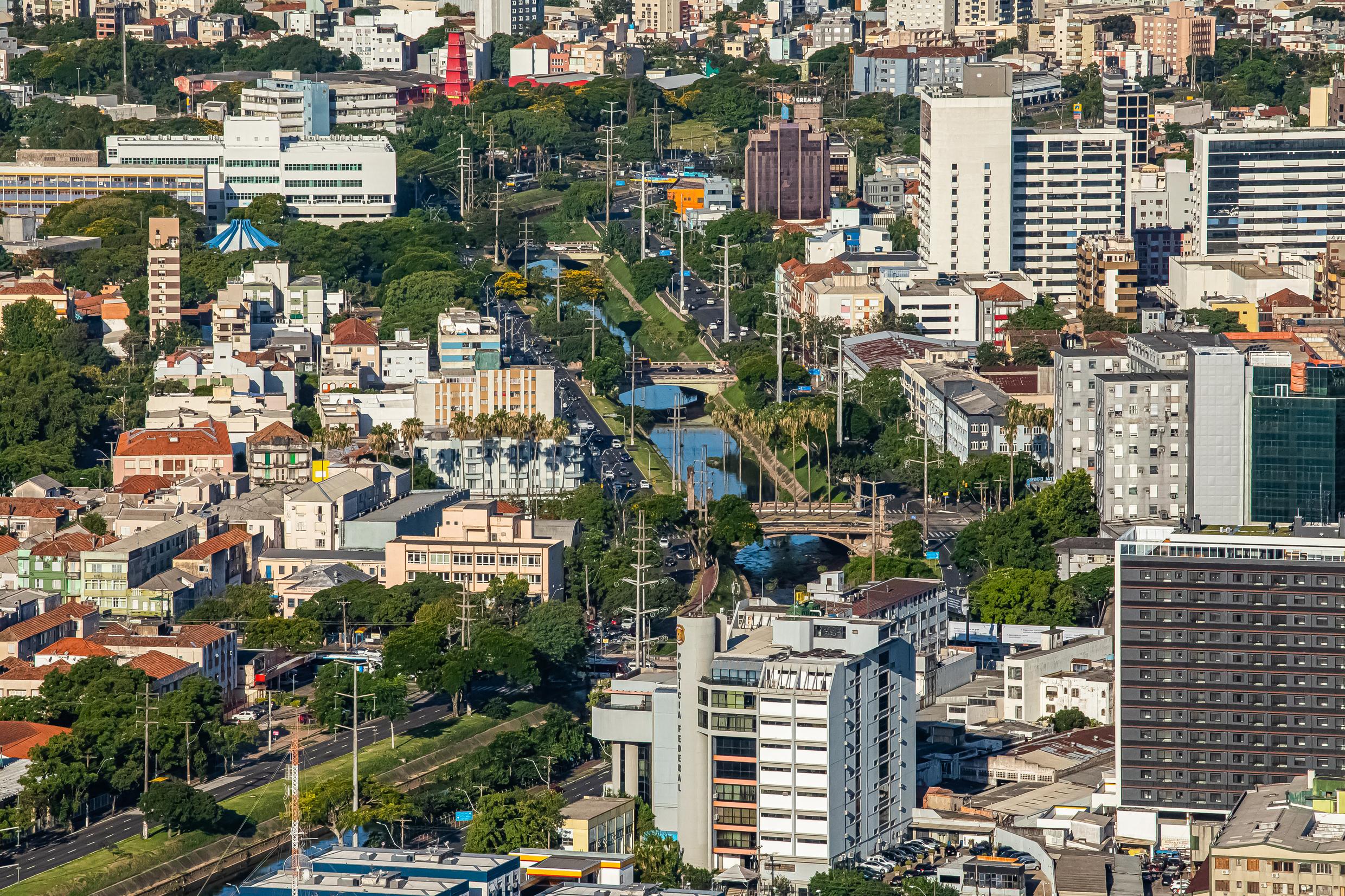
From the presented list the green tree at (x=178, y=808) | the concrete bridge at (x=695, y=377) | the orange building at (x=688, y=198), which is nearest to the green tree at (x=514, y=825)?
the green tree at (x=178, y=808)

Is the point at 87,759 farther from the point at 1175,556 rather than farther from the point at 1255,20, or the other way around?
the point at 1255,20

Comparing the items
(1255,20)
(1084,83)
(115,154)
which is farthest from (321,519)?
(1255,20)

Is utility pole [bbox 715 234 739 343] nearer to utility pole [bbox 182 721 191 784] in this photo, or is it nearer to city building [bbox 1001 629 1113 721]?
city building [bbox 1001 629 1113 721]

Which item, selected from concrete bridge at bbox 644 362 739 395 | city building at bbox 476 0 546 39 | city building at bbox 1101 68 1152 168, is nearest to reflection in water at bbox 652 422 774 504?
concrete bridge at bbox 644 362 739 395

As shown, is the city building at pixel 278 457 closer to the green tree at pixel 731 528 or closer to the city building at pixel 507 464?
the city building at pixel 507 464

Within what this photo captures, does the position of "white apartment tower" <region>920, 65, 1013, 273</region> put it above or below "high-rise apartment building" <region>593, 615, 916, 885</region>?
above

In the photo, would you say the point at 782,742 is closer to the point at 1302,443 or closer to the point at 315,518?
the point at 1302,443

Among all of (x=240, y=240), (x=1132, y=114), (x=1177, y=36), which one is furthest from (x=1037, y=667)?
(x=1177, y=36)
